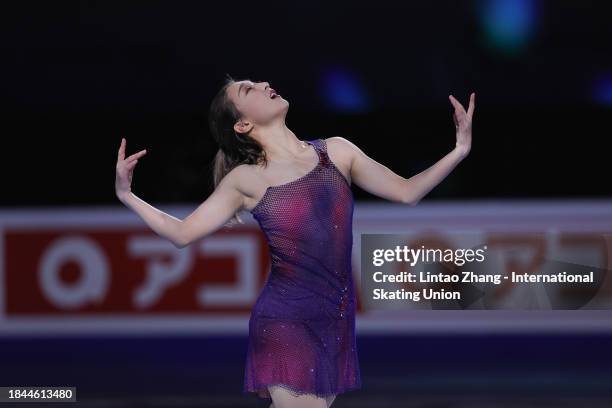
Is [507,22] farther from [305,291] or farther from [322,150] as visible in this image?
[305,291]

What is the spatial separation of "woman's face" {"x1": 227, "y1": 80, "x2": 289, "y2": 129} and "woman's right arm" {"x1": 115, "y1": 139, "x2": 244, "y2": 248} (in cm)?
23

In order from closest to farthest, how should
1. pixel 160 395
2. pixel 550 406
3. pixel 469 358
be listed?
pixel 550 406 < pixel 160 395 < pixel 469 358

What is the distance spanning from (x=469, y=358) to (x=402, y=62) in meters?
2.13

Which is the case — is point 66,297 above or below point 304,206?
below

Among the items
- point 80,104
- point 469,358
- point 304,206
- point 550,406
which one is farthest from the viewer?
point 80,104

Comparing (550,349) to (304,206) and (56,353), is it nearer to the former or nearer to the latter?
(56,353)

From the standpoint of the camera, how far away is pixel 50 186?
745 cm

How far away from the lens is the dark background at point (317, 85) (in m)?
7.03

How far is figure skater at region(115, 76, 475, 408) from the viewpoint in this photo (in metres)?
3.00

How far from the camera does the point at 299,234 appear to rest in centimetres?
302

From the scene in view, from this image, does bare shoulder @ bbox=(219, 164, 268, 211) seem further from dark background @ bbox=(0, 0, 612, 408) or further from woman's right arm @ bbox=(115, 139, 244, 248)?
dark background @ bbox=(0, 0, 612, 408)

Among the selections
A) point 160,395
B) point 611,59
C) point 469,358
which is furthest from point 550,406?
point 611,59

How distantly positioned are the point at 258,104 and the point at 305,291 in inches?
24.2
